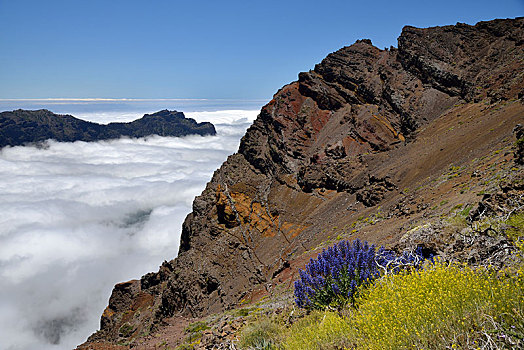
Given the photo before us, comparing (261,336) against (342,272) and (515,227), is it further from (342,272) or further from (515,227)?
(515,227)

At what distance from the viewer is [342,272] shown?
614 cm

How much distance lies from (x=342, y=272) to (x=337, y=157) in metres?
36.8

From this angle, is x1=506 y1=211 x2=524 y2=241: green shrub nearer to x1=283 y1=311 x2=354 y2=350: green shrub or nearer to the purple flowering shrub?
the purple flowering shrub

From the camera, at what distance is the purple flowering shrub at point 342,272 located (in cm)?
581

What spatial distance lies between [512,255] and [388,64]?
167 ft

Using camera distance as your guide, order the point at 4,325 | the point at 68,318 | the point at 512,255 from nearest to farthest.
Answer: the point at 512,255 → the point at 68,318 → the point at 4,325

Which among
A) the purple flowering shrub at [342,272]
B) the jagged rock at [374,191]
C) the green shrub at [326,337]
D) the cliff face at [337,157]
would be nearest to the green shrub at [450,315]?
the green shrub at [326,337]

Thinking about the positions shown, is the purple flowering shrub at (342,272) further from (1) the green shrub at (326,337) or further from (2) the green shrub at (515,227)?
(2) the green shrub at (515,227)

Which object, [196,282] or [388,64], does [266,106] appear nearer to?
[388,64]

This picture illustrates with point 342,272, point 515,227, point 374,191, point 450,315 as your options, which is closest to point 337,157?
point 374,191

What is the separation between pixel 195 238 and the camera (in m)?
38.9

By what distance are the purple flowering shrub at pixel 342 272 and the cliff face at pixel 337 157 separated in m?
15.0

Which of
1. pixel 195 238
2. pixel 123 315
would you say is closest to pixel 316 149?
pixel 195 238

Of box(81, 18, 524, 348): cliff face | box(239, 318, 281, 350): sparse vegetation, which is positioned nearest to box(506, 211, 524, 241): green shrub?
box(239, 318, 281, 350): sparse vegetation
